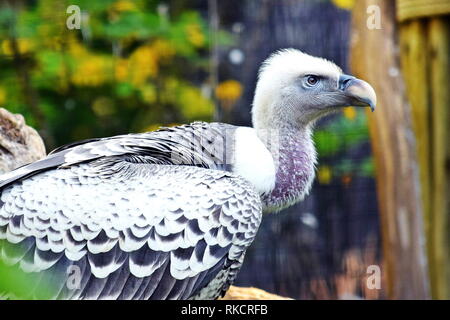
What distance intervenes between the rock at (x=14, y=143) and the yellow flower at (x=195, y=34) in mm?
1949

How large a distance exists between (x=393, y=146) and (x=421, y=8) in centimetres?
90

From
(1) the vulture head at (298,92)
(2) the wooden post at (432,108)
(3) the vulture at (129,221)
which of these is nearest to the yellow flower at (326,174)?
(2) the wooden post at (432,108)

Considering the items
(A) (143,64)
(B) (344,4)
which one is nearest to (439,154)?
(B) (344,4)

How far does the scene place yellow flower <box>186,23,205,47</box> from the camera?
5590mm

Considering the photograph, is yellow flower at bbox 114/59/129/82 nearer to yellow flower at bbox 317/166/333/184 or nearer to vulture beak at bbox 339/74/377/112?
yellow flower at bbox 317/166/333/184

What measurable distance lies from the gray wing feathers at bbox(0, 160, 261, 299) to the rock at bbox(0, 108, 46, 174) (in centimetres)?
78

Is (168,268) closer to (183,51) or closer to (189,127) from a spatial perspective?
(189,127)

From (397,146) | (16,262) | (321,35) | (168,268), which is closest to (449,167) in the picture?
(397,146)

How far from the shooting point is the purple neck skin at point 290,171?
3.48 m

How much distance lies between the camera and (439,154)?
488 cm

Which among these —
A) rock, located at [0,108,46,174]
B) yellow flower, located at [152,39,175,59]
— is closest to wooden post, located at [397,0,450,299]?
yellow flower, located at [152,39,175,59]

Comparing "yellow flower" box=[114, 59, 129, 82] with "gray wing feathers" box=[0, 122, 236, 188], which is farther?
"yellow flower" box=[114, 59, 129, 82]

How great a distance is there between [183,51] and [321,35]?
108 centimetres

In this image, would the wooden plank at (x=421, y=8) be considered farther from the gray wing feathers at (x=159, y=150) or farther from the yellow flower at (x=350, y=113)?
the gray wing feathers at (x=159, y=150)
